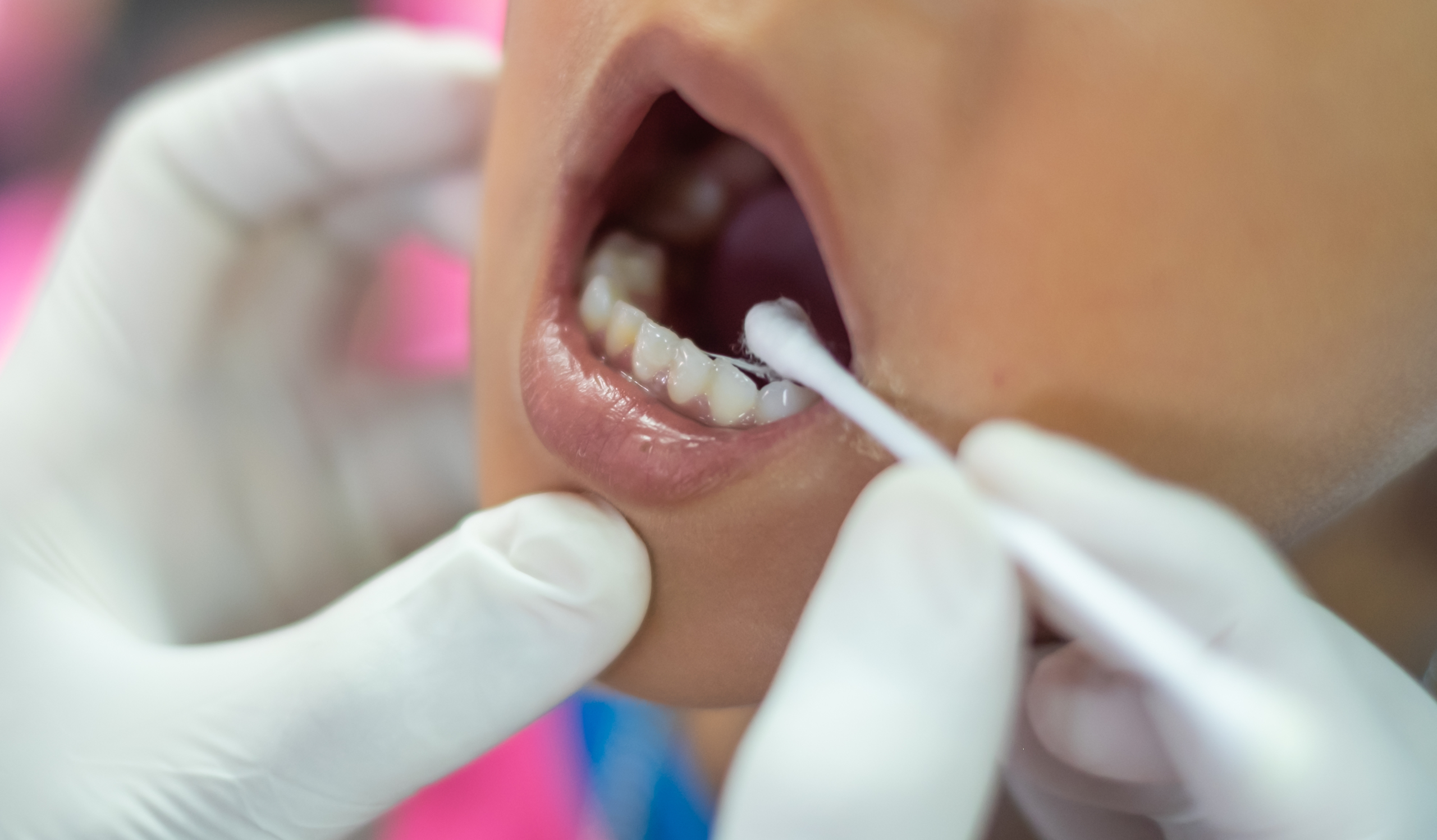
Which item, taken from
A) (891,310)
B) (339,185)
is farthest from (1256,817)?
(339,185)

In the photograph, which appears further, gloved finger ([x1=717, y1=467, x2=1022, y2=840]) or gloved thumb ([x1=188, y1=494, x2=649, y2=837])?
gloved thumb ([x1=188, y1=494, x2=649, y2=837])

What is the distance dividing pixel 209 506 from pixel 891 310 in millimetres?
736

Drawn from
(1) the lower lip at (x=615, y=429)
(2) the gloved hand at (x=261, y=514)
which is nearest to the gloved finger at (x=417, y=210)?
(2) the gloved hand at (x=261, y=514)

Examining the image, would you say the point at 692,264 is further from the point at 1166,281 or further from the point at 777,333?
the point at 1166,281

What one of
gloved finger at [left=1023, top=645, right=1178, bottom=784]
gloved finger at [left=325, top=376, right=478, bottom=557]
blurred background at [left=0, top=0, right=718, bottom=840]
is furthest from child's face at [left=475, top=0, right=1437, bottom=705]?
gloved finger at [left=325, top=376, right=478, bottom=557]

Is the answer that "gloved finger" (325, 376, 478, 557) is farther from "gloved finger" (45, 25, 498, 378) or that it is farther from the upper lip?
the upper lip

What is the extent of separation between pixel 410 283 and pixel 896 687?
1.02 metres

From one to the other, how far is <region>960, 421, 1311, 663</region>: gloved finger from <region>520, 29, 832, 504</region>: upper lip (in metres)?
Result: 0.11

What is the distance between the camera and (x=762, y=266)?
2.36ft

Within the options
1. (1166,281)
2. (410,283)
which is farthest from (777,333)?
(410,283)

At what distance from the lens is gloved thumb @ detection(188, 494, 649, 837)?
1.87ft

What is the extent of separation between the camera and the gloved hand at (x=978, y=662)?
38 cm

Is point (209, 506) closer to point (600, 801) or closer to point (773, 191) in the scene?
point (600, 801)

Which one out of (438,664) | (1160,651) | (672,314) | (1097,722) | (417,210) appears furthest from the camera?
(417,210)
